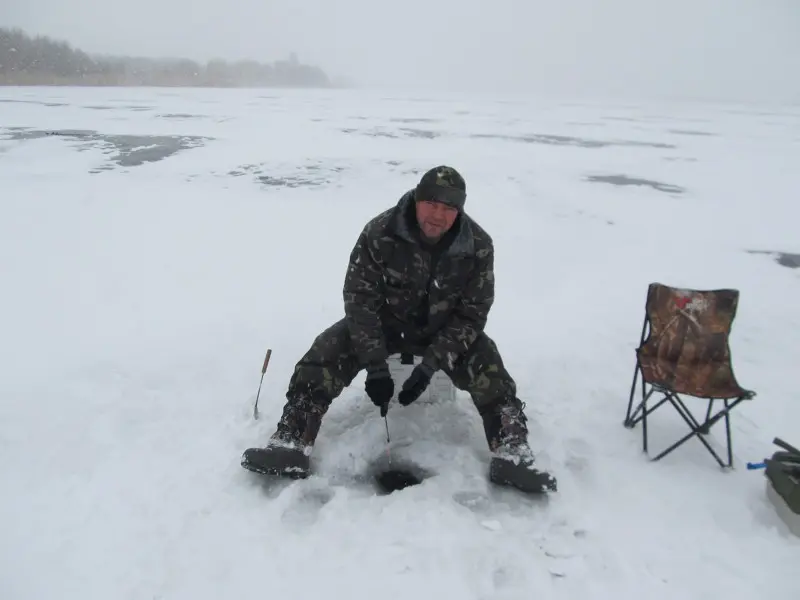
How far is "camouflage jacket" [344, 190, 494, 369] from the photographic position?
3.08m

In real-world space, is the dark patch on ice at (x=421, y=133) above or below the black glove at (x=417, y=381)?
above

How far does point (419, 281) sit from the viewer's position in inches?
124

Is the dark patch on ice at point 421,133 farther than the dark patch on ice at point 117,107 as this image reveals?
No

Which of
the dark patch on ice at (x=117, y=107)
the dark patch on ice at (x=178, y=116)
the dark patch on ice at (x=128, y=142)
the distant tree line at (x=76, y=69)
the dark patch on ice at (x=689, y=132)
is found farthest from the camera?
the distant tree line at (x=76, y=69)

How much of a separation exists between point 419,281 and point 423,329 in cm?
33

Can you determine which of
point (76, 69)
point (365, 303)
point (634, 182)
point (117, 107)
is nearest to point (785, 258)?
point (634, 182)

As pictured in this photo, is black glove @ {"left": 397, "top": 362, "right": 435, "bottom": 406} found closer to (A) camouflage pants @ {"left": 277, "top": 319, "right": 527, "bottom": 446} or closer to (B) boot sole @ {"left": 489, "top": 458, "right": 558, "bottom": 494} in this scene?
(A) camouflage pants @ {"left": 277, "top": 319, "right": 527, "bottom": 446}

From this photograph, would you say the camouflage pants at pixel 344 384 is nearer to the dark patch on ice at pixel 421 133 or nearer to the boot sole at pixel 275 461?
the boot sole at pixel 275 461

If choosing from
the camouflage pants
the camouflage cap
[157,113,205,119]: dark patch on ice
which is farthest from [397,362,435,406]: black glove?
[157,113,205,119]: dark patch on ice

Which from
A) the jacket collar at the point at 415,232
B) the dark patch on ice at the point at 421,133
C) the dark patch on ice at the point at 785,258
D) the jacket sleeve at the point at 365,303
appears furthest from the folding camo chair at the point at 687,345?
the dark patch on ice at the point at 421,133

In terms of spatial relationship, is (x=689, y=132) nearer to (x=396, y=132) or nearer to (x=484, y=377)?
(x=396, y=132)

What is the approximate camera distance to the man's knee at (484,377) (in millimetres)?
3080

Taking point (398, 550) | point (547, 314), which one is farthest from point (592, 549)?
point (547, 314)

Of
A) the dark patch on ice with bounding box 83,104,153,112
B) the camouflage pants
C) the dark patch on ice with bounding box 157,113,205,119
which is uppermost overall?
the dark patch on ice with bounding box 83,104,153,112
